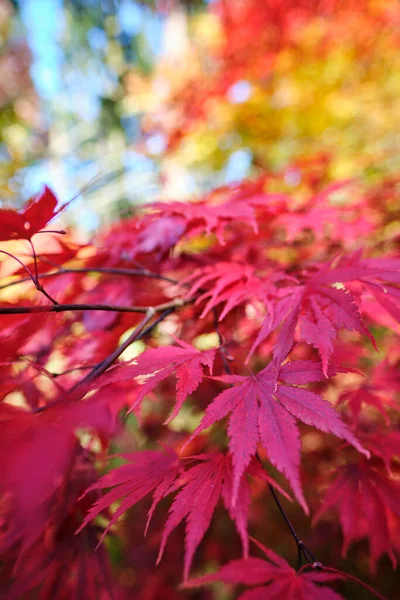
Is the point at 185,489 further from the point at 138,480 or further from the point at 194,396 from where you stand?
the point at 194,396

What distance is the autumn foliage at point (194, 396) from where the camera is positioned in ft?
1.18

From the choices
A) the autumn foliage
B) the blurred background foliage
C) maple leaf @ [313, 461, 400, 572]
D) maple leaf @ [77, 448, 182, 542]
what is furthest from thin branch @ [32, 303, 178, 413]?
the blurred background foliage

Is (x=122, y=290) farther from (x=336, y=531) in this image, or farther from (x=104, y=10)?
(x=104, y=10)

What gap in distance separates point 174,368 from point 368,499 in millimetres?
391

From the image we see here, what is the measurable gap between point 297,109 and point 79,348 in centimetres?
176

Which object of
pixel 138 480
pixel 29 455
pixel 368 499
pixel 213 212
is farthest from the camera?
pixel 213 212

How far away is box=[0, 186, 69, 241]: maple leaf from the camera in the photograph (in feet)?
1.48

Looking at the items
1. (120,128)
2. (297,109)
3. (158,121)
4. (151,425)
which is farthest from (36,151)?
(151,425)

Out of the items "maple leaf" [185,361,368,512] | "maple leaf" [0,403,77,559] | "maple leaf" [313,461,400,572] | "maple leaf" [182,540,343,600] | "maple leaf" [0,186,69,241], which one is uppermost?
"maple leaf" [0,186,69,241]

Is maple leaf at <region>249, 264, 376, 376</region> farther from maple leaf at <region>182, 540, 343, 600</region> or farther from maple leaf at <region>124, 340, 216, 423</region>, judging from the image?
maple leaf at <region>182, 540, 343, 600</region>

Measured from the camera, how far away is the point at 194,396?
108 cm

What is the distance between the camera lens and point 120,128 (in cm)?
499

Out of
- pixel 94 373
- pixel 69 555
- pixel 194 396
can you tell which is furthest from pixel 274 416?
pixel 194 396

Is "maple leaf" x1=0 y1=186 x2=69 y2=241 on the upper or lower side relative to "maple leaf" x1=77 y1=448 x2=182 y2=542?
upper
